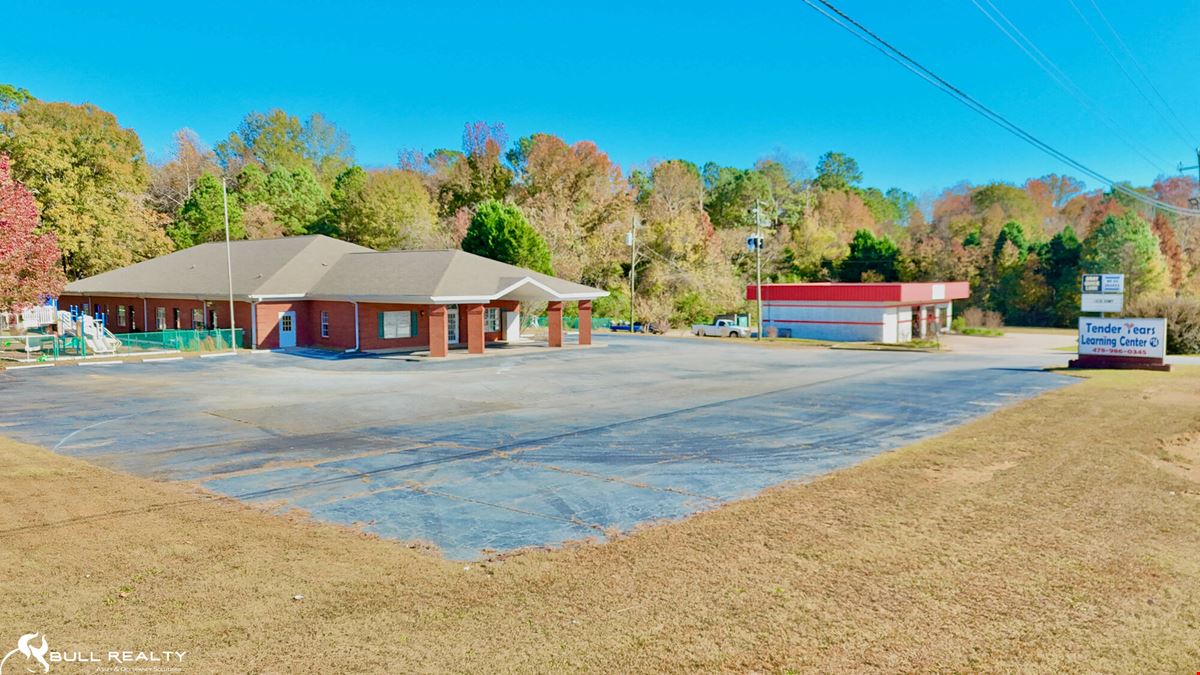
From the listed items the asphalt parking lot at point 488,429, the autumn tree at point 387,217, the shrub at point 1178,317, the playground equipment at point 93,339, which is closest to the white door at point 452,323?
the asphalt parking lot at point 488,429

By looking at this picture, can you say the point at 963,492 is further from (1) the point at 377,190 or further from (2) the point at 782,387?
(1) the point at 377,190

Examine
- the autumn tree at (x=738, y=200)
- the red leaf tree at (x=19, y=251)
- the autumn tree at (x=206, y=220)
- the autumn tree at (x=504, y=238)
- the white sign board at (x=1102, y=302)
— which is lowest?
the white sign board at (x=1102, y=302)

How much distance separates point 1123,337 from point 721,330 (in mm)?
29736

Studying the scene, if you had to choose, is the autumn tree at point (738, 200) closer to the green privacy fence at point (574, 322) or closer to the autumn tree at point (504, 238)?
the green privacy fence at point (574, 322)

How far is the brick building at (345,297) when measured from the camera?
3806 cm

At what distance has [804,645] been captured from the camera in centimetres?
646

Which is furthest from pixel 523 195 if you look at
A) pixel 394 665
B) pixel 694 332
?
pixel 394 665

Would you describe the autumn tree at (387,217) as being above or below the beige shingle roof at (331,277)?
above

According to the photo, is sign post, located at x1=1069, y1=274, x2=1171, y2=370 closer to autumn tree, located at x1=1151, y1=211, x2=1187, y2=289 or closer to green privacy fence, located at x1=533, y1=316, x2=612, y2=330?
green privacy fence, located at x1=533, y1=316, x2=612, y2=330

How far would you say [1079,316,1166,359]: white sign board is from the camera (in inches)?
1202

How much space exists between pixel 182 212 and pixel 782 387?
65.0m

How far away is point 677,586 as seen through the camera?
7867 mm

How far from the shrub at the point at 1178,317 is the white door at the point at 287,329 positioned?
158 ft

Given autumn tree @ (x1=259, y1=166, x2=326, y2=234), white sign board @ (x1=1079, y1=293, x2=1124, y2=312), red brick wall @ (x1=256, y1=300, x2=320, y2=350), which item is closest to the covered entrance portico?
red brick wall @ (x1=256, y1=300, x2=320, y2=350)
